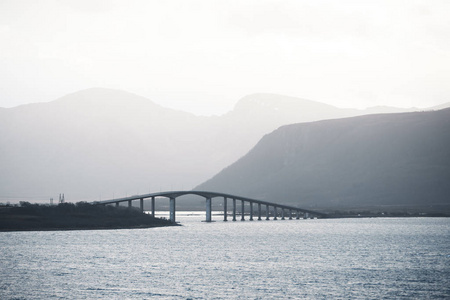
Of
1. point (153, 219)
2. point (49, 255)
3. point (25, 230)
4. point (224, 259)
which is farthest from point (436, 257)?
point (153, 219)

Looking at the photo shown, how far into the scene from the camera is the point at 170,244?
11244cm

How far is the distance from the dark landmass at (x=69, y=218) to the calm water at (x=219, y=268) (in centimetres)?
1707

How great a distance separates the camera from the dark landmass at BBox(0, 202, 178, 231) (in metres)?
140

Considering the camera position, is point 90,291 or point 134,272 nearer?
point 90,291

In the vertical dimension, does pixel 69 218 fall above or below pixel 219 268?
above

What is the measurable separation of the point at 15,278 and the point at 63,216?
267 ft

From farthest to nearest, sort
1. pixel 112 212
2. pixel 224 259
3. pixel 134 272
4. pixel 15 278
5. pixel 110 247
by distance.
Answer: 1. pixel 112 212
2. pixel 110 247
3. pixel 224 259
4. pixel 134 272
5. pixel 15 278

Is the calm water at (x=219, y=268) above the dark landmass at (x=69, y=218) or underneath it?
underneath

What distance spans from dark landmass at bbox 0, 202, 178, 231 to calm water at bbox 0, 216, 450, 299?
672 inches

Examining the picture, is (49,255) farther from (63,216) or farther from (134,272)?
(63,216)

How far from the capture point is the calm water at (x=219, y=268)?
61.6m

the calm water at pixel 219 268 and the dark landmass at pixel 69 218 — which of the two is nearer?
the calm water at pixel 219 268

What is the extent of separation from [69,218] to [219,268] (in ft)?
247

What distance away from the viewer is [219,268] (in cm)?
7950
